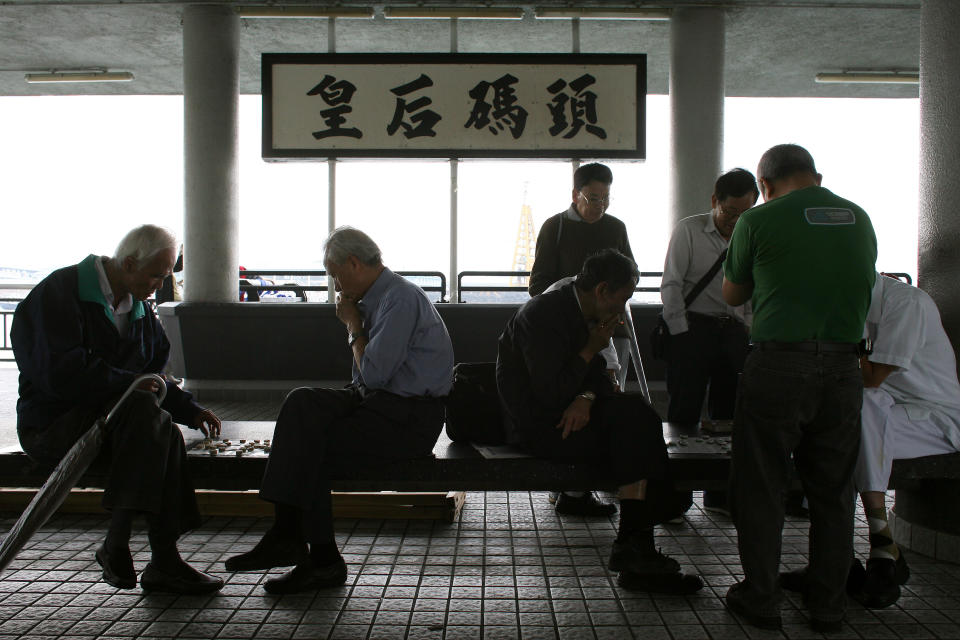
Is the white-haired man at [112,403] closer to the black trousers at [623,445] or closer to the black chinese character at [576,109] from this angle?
the black trousers at [623,445]

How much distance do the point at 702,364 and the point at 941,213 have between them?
126 centimetres

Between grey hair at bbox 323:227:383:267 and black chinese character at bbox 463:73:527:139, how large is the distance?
4931mm

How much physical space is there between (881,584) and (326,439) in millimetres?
2077

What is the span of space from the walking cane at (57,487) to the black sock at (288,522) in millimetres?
670

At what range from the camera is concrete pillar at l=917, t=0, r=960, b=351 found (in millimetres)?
3238

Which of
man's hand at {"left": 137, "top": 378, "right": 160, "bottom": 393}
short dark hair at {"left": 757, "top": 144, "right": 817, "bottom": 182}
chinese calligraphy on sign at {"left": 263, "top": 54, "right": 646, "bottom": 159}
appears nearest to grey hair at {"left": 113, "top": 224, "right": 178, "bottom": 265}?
man's hand at {"left": 137, "top": 378, "right": 160, "bottom": 393}

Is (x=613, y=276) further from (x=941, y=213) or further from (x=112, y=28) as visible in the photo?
(x=112, y=28)

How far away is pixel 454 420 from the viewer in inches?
120

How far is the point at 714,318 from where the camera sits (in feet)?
12.0

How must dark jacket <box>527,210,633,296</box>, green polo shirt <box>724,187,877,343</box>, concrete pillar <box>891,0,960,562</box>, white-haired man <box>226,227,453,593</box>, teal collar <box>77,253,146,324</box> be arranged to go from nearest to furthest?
green polo shirt <box>724,187,877,343</box> → white-haired man <box>226,227,453,593</box> → teal collar <box>77,253,146,324</box> → concrete pillar <box>891,0,960,562</box> → dark jacket <box>527,210,633,296</box>

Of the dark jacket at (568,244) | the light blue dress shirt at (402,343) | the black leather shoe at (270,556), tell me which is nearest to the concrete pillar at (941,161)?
the dark jacket at (568,244)

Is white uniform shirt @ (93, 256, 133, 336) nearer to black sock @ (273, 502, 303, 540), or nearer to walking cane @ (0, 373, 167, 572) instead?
walking cane @ (0, 373, 167, 572)

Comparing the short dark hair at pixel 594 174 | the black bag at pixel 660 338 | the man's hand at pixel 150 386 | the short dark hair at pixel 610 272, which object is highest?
the short dark hair at pixel 594 174

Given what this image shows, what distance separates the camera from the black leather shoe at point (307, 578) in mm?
2707
